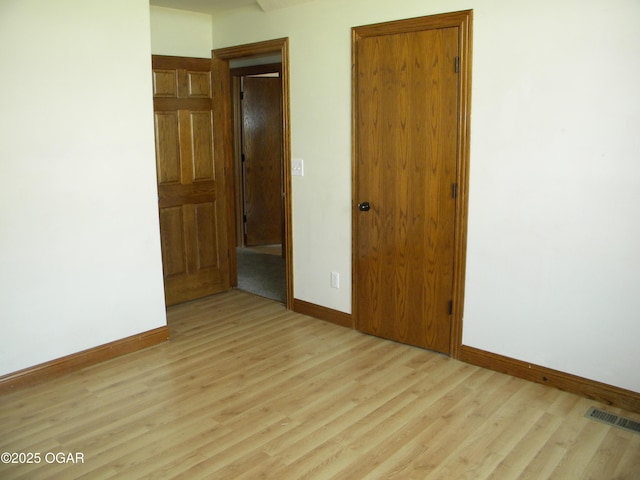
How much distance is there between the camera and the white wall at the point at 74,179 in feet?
10.0

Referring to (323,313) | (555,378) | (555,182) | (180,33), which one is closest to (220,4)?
(180,33)

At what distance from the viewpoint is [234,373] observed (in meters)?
3.39

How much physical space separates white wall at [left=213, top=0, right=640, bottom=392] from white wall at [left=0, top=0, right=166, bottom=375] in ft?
5.21

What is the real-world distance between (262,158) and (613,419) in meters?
4.95

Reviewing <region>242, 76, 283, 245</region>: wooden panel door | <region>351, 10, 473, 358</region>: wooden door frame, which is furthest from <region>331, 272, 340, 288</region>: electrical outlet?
<region>242, 76, 283, 245</region>: wooden panel door

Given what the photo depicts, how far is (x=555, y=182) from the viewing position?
297 cm

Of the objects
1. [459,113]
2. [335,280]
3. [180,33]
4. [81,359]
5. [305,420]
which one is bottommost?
[305,420]

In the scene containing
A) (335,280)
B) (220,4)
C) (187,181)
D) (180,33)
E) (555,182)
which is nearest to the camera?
(555,182)

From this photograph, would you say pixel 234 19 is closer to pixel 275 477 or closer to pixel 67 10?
pixel 67 10

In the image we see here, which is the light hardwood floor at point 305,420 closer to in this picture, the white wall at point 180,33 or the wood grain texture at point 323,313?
the wood grain texture at point 323,313

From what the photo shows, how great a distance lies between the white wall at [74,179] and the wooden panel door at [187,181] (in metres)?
0.79

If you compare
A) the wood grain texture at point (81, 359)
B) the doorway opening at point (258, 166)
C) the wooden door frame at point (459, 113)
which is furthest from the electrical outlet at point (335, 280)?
→ the doorway opening at point (258, 166)

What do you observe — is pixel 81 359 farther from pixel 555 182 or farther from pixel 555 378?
pixel 555 182

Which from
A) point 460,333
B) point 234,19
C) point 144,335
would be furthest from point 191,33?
point 460,333
